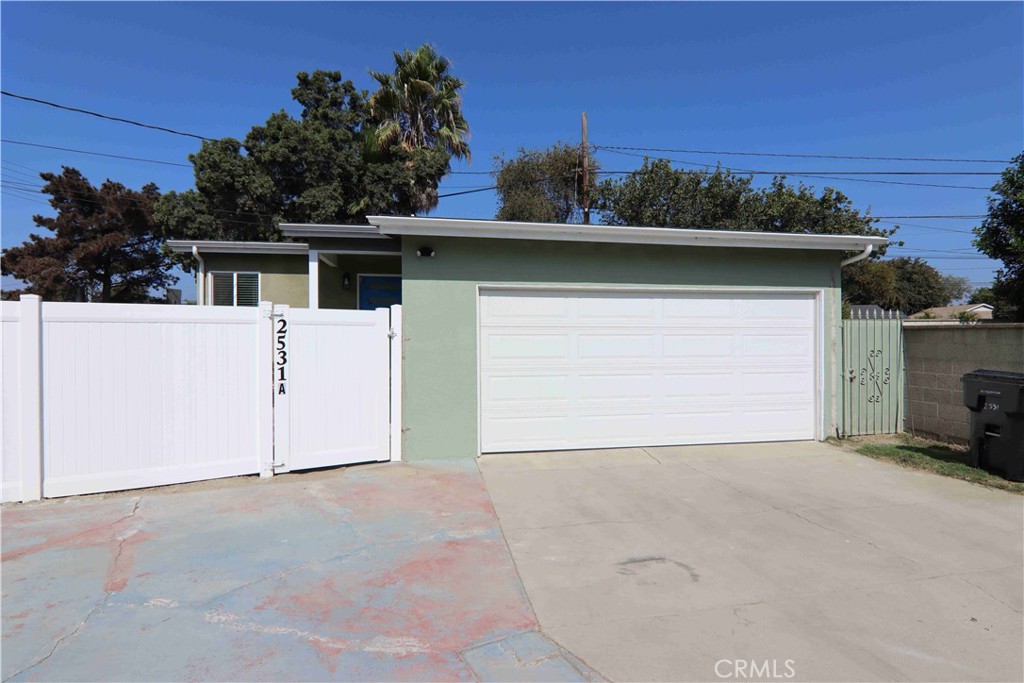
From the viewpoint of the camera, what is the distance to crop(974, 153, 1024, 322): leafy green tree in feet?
29.5

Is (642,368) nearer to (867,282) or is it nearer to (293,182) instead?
(293,182)

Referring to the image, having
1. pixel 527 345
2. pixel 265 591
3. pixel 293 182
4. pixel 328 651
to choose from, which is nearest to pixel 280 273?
pixel 527 345

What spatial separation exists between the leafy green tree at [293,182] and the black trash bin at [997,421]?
17977 mm

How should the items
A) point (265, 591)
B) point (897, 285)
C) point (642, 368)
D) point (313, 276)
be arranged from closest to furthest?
point (265, 591) → point (642, 368) → point (313, 276) → point (897, 285)

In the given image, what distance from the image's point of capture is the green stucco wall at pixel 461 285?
688cm

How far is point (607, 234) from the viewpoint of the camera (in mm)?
7141

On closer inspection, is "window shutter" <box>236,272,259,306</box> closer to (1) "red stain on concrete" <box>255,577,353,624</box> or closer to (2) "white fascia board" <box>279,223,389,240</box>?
(2) "white fascia board" <box>279,223,389,240</box>

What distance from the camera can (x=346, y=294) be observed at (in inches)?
428

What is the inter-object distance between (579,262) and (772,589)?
4.70m

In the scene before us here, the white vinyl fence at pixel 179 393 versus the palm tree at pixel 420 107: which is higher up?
the palm tree at pixel 420 107

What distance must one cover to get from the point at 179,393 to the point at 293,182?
61.1 feet

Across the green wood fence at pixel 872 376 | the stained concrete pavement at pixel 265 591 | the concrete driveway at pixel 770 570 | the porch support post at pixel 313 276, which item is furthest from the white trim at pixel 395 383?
the green wood fence at pixel 872 376

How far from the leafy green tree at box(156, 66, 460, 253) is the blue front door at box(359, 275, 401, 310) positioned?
10.9 metres

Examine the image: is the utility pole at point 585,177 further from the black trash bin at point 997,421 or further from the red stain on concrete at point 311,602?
the red stain on concrete at point 311,602
